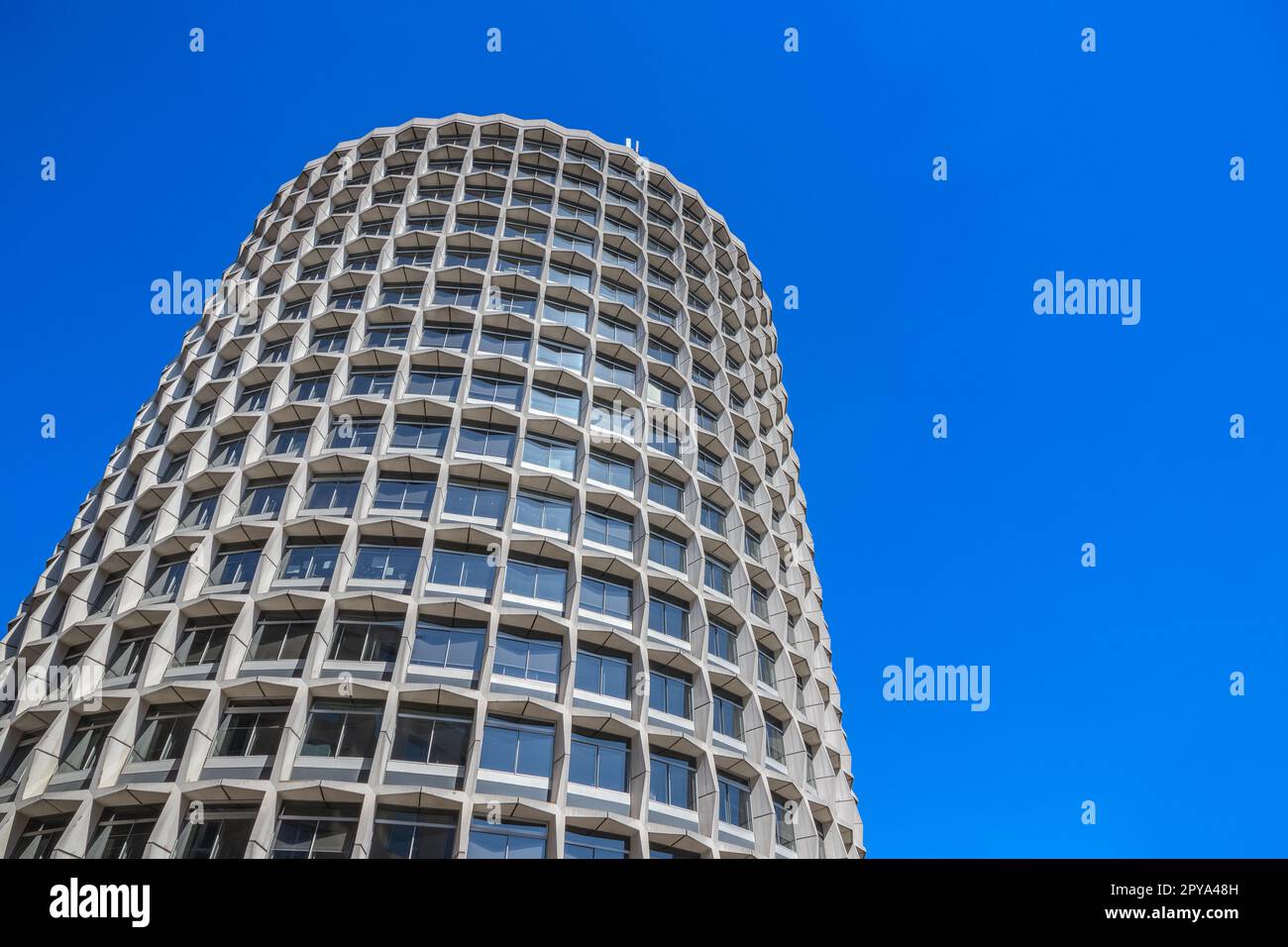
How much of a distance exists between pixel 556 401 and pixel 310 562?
13.1m

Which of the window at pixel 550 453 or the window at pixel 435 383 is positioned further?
the window at pixel 435 383

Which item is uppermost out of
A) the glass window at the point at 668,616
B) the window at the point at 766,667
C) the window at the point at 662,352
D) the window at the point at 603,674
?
the window at the point at 662,352

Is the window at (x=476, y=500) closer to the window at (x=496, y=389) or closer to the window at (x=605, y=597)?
the window at (x=605, y=597)

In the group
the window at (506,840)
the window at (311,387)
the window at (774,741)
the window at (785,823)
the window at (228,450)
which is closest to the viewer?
A: the window at (506,840)

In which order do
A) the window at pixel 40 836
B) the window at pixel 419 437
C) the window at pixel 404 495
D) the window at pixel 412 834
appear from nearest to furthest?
1. the window at pixel 412 834
2. the window at pixel 40 836
3. the window at pixel 404 495
4. the window at pixel 419 437

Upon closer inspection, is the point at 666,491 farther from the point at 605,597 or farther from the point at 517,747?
the point at 517,747

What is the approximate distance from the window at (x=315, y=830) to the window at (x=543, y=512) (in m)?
13.1

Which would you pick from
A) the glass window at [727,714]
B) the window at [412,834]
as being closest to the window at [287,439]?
the window at [412,834]

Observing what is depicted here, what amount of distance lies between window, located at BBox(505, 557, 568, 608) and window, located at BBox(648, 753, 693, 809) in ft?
23.0

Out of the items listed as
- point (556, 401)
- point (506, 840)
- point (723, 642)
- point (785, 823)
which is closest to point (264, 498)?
point (556, 401)

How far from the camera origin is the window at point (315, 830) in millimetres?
26672

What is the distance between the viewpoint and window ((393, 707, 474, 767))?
1143 inches
